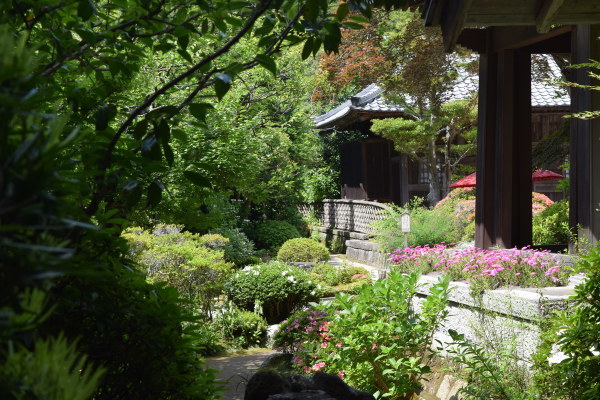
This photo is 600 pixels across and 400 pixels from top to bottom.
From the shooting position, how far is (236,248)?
16906mm

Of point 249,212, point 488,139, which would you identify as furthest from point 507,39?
point 249,212

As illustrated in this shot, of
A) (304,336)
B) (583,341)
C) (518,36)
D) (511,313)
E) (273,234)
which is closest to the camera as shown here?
(583,341)

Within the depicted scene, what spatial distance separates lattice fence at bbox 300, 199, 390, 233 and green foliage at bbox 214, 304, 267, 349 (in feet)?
25.0

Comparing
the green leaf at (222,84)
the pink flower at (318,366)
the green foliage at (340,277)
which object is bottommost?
the pink flower at (318,366)

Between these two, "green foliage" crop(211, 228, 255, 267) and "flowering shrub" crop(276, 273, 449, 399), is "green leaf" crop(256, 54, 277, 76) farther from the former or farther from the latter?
"green foliage" crop(211, 228, 255, 267)

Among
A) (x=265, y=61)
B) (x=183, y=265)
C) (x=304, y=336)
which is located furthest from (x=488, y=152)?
(x=265, y=61)

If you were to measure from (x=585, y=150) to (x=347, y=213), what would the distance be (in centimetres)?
1384

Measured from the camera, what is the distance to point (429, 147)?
59.3 ft

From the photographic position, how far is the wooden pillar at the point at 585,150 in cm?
701

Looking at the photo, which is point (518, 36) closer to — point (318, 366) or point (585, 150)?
point (585, 150)

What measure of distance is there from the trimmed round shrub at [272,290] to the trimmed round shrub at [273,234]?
27.9ft

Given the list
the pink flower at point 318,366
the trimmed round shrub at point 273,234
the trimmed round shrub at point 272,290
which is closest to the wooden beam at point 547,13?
the pink flower at point 318,366

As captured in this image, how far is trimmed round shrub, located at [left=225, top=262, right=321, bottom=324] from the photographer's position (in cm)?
1059

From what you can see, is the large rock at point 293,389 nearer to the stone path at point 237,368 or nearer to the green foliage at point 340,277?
the stone path at point 237,368
